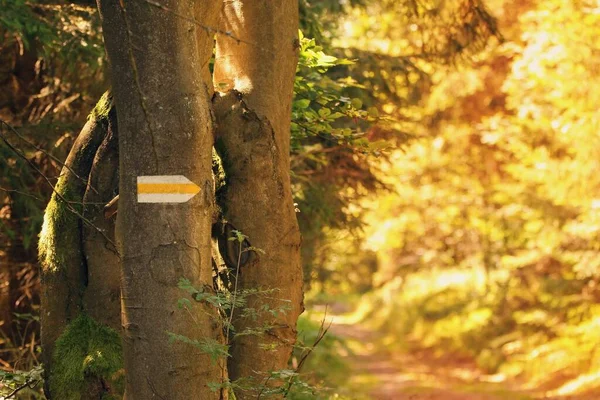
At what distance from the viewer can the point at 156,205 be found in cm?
466

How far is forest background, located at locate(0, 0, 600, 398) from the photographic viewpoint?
868cm

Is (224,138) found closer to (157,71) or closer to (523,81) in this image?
(157,71)

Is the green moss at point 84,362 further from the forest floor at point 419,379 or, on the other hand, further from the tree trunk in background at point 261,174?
the forest floor at point 419,379

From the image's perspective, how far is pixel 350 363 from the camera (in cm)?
2108

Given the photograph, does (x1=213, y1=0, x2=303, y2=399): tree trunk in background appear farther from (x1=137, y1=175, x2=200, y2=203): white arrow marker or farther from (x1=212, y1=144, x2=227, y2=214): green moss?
(x1=137, y1=175, x2=200, y2=203): white arrow marker

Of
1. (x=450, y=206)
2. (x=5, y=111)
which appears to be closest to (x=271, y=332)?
(x=5, y=111)

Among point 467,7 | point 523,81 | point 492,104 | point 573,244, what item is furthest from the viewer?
point 492,104

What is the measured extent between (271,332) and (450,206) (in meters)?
15.4

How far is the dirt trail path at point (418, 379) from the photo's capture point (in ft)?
47.1

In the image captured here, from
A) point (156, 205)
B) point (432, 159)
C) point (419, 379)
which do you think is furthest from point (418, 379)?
point (156, 205)

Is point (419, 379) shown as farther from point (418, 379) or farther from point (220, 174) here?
point (220, 174)

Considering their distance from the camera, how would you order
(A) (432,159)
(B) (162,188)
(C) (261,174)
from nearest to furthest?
(B) (162,188) < (C) (261,174) < (A) (432,159)

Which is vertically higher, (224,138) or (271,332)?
(224,138)

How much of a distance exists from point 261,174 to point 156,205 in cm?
104
